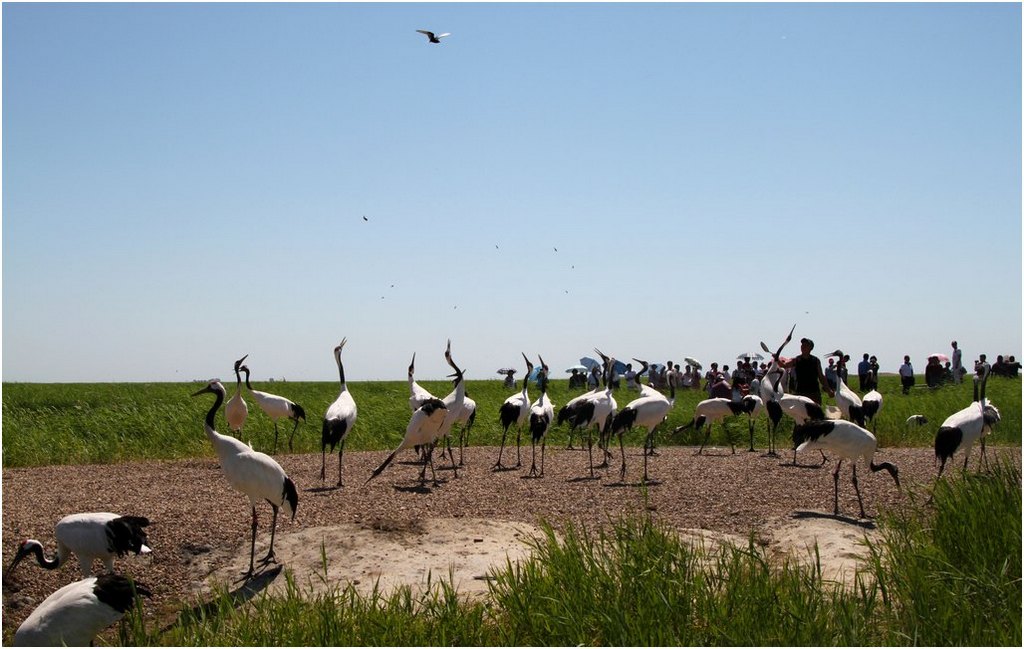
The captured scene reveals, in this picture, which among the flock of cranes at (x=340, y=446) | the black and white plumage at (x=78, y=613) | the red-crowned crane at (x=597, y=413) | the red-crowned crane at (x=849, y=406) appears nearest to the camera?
the black and white plumage at (x=78, y=613)

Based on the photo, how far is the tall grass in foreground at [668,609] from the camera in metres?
6.63

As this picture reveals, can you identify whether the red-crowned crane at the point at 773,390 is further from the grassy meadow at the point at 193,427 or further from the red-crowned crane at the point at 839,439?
the red-crowned crane at the point at 839,439

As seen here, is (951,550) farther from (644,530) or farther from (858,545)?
(644,530)

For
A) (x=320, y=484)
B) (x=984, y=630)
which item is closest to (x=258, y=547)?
(x=320, y=484)

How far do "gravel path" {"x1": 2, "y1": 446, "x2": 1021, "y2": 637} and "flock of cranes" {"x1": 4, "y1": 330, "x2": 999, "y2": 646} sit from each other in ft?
1.07

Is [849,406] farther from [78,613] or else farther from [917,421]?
[78,613]

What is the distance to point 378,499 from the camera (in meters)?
12.8

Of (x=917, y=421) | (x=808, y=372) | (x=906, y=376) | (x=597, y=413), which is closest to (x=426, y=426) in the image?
(x=597, y=413)

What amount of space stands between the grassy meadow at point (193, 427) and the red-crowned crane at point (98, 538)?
30.8 feet

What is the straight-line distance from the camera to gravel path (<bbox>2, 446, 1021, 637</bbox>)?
33.7ft

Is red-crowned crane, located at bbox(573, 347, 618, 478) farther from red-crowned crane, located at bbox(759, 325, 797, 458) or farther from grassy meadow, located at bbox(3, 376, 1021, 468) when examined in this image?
grassy meadow, located at bbox(3, 376, 1021, 468)

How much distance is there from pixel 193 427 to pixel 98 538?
41.9ft

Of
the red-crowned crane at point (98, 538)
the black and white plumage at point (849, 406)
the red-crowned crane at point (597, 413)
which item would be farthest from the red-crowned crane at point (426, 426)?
the black and white plumage at point (849, 406)

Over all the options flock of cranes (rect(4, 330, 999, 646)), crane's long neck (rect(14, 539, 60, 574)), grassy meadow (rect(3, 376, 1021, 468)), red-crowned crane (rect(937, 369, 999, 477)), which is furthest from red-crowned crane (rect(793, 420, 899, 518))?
grassy meadow (rect(3, 376, 1021, 468))
